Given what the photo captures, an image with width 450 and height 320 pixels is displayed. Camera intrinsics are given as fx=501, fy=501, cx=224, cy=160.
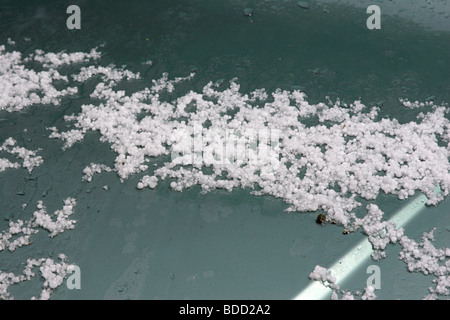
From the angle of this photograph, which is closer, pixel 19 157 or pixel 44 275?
pixel 44 275

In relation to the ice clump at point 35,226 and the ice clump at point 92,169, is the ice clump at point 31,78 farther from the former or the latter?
the ice clump at point 35,226

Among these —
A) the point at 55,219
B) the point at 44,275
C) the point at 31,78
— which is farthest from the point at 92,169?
the point at 31,78

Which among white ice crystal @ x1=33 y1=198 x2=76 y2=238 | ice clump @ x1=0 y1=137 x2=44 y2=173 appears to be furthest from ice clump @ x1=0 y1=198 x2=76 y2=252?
ice clump @ x1=0 y1=137 x2=44 y2=173

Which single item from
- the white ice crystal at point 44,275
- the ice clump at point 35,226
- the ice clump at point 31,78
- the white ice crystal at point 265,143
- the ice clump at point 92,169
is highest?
the ice clump at point 31,78

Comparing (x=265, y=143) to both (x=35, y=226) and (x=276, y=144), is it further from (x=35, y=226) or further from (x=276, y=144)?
(x=35, y=226)

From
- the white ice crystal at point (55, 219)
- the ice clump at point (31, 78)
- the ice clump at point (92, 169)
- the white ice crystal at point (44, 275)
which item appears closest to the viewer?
the white ice crystal at point (44, 275)

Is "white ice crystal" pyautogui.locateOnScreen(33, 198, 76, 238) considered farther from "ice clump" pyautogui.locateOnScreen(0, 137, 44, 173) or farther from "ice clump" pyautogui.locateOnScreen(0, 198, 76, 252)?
"ice clump" pyautogui.locateOnScreen(0, 137, 44, 173)

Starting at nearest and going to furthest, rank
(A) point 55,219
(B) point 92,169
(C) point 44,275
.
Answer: (C) point 44,275 < (A) point 55,219 < (B) point 92,169

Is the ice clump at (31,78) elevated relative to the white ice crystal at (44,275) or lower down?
elevated

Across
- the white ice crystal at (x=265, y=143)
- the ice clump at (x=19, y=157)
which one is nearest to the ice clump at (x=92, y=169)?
the white ice crystal at (x=265, y=143)

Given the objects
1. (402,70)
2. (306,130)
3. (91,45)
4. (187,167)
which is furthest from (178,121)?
(402,70)

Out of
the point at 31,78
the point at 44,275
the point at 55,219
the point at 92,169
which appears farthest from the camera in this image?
the point at 31,78

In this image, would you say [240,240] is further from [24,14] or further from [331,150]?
[24,14]
